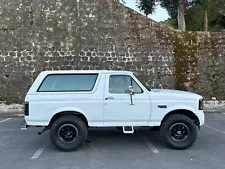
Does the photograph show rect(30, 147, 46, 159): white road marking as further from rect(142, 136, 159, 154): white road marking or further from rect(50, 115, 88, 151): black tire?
rect(142, 136, 159, 154): white road marking

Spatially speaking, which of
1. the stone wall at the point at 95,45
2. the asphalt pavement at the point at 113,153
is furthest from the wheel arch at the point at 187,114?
the stone wall at the point at 95,45

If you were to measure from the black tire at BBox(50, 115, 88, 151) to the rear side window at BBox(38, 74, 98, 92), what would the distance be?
74 centimetres

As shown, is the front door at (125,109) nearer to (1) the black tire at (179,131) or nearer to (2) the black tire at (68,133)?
(1) the black tire at (179,131)

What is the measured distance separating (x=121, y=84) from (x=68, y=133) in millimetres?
1755

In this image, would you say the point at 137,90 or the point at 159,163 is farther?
the point at 137,90

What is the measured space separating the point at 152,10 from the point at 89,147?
1426cm

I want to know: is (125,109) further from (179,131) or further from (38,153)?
(38,153)

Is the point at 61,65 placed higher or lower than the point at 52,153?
higher

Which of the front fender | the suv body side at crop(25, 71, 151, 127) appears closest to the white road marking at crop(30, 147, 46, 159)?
the suv body side at crop(25, 71, 151, 127)

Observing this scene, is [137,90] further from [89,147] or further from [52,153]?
[52,153]

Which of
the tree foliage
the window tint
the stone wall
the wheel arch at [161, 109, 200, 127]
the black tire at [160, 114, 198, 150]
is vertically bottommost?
the black tire at [160, 114, 198, 150]

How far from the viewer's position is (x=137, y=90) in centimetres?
749

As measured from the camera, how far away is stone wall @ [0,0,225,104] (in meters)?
14.7

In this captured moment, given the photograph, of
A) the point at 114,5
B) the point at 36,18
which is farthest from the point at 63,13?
the point at 114,5
